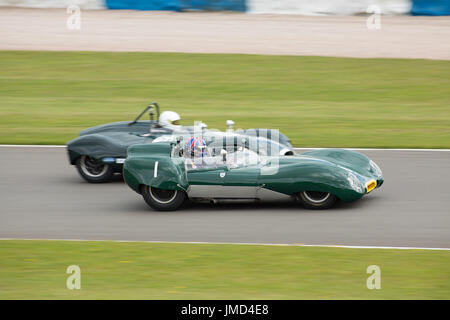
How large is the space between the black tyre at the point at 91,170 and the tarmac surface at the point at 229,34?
37.6ft

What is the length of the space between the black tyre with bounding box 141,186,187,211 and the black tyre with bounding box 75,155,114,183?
1952 millimetres

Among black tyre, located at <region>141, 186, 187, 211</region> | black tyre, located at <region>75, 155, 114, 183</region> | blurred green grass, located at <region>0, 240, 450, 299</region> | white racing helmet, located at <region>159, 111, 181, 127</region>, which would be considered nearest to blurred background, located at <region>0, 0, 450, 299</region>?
blurred green grass, located at <region>0, 240, 450, 299</region>

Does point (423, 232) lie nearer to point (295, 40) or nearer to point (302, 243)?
→ point (302, 243)

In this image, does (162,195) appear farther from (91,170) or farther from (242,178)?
(91,170)

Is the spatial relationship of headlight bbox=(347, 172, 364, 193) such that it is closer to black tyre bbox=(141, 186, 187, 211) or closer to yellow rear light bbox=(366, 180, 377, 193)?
yellow rear light bbox=(366, 180, 377, 193)

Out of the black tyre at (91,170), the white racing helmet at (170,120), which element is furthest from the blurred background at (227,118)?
the white racing helmet at (170,120)

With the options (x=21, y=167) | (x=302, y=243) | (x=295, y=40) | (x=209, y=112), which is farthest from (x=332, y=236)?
(x=295, y=40)

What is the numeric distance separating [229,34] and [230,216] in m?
15.5

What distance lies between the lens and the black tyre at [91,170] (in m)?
11.8

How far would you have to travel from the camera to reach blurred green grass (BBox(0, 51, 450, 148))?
1539 cm

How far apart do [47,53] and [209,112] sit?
7.86 metres

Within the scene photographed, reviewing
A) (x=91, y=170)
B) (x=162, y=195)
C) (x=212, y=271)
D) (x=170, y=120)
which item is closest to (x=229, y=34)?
(x=170, y=120)

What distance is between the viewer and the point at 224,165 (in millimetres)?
9734

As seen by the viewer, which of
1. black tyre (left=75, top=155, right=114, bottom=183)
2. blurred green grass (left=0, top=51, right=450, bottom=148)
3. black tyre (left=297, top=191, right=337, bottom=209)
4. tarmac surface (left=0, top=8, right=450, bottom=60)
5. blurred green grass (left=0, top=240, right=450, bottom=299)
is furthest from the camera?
tarmac surface (left=0, top=8, right=450, bottom=60)
